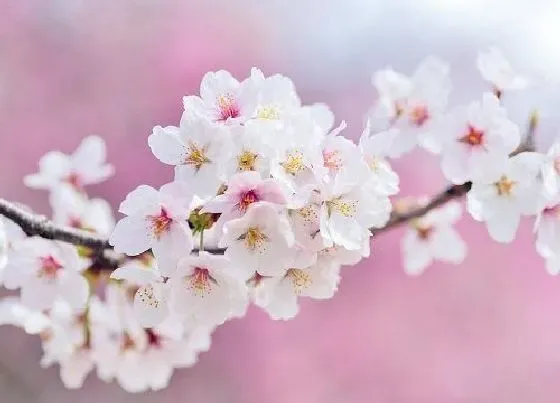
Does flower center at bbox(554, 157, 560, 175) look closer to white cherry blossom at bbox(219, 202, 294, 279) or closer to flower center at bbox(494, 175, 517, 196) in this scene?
flower center at bbox(494, 175, 517, 196)

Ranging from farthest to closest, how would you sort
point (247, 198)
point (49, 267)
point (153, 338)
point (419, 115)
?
1. point (153, 338)
2. point (419, 115)
3. point (49, 267)
4. point (247, 198)

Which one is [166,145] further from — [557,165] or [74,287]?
[557,165]

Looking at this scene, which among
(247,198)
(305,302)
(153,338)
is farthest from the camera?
(305,302)

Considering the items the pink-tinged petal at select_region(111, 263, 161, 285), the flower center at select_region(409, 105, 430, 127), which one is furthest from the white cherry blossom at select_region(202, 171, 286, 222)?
the flower center at select_region(409, 105, 430, 127)

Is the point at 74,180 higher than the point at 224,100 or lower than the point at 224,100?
higher

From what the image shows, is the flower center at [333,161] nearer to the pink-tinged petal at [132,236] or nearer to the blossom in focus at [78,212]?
the pink-tinged petal at [132,236]

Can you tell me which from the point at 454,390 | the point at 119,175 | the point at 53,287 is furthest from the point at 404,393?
the point at 53,287

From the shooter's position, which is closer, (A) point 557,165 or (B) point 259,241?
(B) point 259,241

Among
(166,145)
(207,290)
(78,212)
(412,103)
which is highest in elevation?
(412,103)

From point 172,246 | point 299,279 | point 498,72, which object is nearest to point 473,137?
point 498,72
